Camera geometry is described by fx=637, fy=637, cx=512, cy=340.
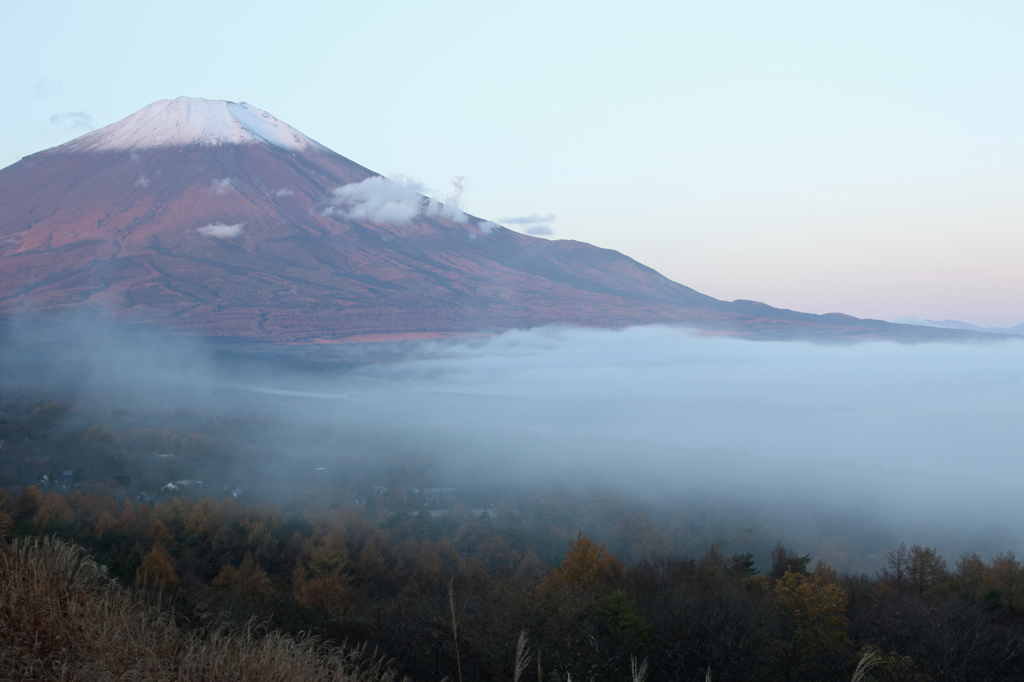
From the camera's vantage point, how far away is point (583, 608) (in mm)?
11875

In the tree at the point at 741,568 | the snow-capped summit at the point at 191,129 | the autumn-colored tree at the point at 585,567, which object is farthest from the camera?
the snow-capped summit at the point at 191,129

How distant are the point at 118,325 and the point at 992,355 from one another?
17902 cm

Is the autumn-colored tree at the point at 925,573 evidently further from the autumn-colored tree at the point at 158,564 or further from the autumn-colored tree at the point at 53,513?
the autumn-colored tree at the point at 53,513

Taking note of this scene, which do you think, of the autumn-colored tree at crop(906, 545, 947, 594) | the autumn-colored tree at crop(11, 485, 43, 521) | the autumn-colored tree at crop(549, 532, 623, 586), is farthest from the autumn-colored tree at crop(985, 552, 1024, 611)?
the autumn-colored tree at crop(11, 485, 43, 521)

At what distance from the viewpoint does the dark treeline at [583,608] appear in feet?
33.5

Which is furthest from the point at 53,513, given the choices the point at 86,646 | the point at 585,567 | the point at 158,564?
the point at 86,646

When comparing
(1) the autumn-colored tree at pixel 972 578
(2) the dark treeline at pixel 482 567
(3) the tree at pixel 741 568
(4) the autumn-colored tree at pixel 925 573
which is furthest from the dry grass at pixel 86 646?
(4) the autumn-colored tree at pixel 925 573

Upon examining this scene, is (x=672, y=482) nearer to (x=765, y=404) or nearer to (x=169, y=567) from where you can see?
(x=169, y=567)

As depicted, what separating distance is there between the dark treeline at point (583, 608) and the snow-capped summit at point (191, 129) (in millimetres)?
90812

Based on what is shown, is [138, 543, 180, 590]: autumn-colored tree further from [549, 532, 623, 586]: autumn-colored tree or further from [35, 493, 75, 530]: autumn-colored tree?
[549, 532, 623, 586]: autumn-colored tree

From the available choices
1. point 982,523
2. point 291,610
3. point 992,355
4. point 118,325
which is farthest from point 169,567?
point 992,355

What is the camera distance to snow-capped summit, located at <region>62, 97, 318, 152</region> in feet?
342

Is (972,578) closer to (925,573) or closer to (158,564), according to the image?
(925,573)

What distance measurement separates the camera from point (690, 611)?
13.0 meters
